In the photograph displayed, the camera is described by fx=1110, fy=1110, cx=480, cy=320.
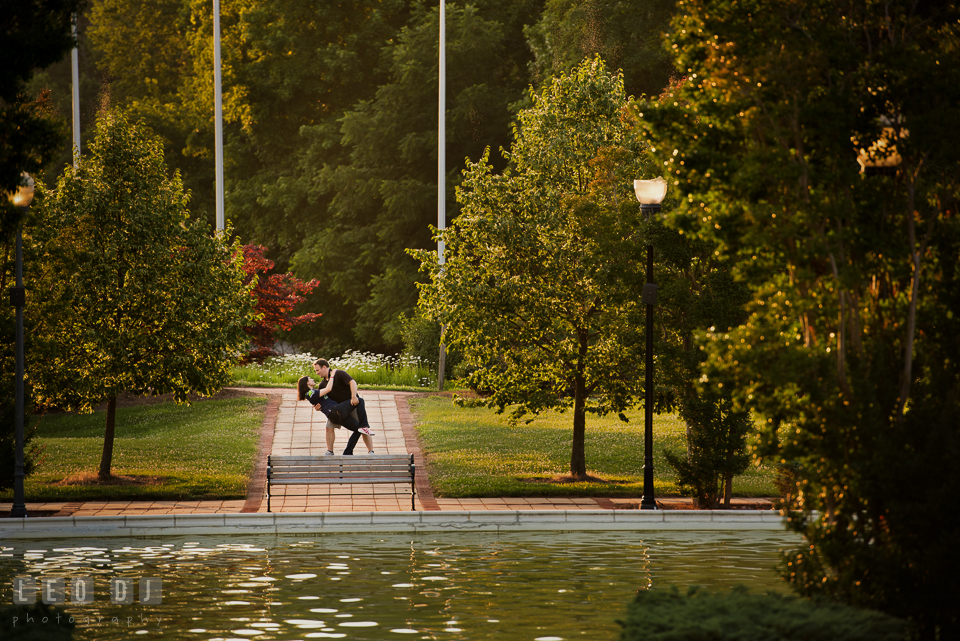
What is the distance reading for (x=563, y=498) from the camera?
17672 mm

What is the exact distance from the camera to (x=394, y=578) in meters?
12.2

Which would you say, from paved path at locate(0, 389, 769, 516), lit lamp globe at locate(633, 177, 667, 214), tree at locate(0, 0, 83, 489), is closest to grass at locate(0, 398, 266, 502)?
paved path at locate(0, 389, 769, 516)

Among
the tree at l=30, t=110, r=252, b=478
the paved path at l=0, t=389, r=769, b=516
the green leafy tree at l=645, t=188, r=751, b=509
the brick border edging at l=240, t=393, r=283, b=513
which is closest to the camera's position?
the green leafy tree at l=645, t=188, r=751, b=509

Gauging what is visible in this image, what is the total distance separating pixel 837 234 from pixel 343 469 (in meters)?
10.5

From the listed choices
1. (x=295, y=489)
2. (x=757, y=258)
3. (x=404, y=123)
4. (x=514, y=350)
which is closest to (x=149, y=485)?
(x=295, y=489)

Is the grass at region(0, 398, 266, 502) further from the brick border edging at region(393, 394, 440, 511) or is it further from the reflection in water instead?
the reflection in water

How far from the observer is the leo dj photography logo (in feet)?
36.1

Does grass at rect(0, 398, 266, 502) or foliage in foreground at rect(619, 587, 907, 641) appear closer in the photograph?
foliage in foreground at rect(619, 587, 907, 641)

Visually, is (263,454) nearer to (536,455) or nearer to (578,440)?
(536,455)

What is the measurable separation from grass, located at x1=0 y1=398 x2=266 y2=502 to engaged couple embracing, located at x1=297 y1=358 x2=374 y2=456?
175 cm

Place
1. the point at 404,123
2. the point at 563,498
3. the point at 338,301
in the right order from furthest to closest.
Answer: the point at 338,301, the point at 404,123, the point at 563,498

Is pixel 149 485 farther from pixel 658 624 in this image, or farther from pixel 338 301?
pixel 338 301

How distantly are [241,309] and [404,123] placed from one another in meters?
27.0

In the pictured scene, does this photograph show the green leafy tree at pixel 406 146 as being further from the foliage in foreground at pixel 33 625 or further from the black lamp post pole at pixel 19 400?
the foliage in foreground at pixel 33 625
